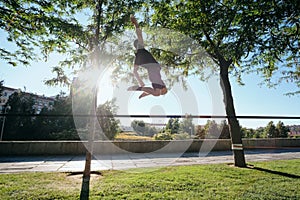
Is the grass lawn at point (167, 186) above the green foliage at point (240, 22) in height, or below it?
below

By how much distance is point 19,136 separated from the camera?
16.3 metres

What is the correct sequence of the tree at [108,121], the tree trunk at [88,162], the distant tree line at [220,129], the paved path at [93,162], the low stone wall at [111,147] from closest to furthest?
the tree trunk at [88,162]
the paved path at [93,162]
the low stone wall at [111,147]
the tree at [108,121]
the distant tree line at [220,129]

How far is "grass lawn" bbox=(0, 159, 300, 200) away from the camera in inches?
125

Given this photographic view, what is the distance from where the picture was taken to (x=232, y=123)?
6.14m

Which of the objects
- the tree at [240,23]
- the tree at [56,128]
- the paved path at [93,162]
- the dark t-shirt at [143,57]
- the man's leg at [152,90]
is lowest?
the paved path at [93,162]

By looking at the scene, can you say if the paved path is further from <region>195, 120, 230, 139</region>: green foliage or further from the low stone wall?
<region>195, 120, 230, 139</region>: green foliage

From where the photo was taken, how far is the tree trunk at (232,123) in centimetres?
579

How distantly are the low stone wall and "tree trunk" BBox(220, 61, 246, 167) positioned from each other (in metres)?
4.54

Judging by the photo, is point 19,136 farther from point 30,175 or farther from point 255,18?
point 255,18

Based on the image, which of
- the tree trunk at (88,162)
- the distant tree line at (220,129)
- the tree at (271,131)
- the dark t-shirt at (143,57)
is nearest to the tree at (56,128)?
the tree trunk at (88,162)

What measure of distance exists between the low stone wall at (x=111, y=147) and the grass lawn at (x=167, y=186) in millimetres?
3769

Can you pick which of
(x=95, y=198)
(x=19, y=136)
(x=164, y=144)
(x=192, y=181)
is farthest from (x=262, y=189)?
(x=19, y=136)

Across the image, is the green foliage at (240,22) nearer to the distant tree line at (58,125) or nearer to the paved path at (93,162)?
the paved path at (93,162)

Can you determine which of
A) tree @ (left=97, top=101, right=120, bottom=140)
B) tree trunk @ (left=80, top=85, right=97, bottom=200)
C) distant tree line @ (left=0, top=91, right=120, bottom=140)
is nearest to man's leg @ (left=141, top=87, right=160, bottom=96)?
tree trunk @ (left=80, top=85, right=97, bottom=200)
